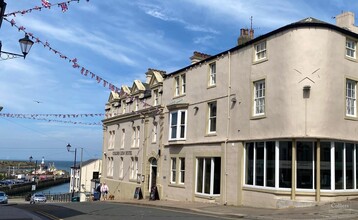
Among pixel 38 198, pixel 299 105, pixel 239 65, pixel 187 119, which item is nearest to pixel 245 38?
pixel 239 65

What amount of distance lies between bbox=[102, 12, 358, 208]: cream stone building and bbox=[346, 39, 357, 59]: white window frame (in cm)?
5

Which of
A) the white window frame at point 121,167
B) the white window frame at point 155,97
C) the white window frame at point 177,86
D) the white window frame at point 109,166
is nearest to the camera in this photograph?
the white window frame at point 177,86

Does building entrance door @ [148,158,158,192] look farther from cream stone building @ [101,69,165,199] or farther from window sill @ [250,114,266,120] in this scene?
window sill @ [250,114,266,120]

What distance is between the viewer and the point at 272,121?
19391mm

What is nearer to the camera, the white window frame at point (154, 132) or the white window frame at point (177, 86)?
the white window frame at point (177, 86)

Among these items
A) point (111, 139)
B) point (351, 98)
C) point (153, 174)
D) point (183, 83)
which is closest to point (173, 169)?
point (153, 174)

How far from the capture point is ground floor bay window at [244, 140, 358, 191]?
18.4m

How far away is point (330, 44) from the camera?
742 inches

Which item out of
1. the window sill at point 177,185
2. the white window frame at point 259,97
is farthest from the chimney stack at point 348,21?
the window sill at point 177,185

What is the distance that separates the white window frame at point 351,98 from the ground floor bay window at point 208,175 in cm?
750

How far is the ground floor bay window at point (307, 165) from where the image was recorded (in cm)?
1838

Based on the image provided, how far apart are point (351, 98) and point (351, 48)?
2.51 meters

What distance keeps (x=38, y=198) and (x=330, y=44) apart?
143 feet

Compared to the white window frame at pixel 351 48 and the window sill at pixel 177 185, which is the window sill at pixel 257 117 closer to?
the white window frame at pixel 351 48
